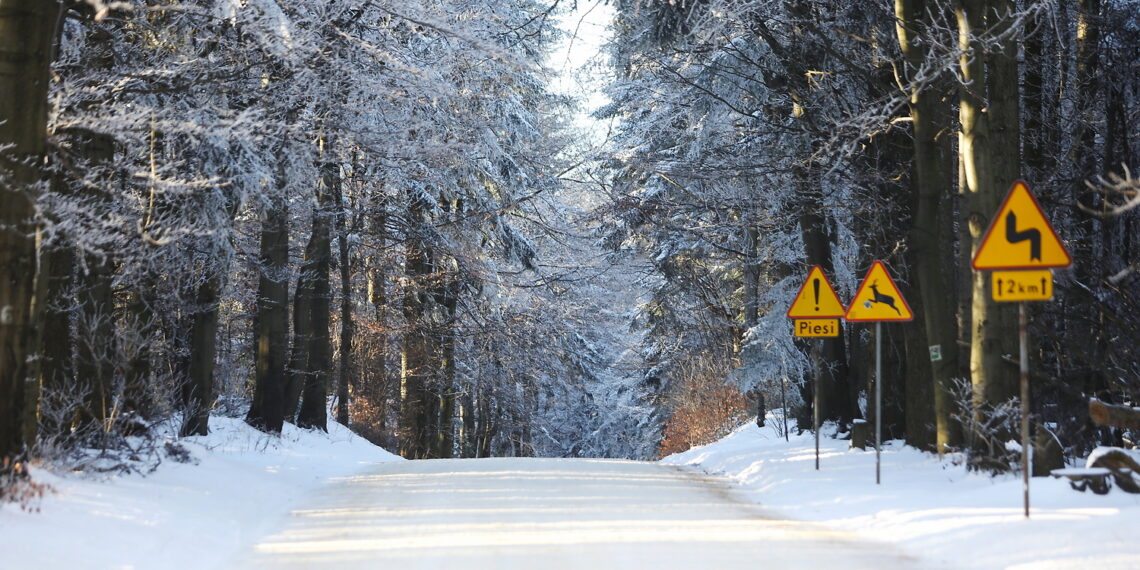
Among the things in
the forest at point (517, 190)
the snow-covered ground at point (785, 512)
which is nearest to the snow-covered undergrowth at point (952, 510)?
the snow-covered ground at point (785, 512)

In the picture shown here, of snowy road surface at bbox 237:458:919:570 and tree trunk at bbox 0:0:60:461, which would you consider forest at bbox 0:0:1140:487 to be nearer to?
tree trunk at bbox 0:0:60:461

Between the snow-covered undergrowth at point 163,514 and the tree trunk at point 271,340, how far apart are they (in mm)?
3947

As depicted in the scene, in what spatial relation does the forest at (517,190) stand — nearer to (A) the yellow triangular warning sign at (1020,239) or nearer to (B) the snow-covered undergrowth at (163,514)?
(B) the snow-covered undergrowth at (163,514)

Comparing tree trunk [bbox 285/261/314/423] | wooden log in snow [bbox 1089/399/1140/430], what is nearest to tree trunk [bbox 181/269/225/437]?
tree trunk [bbox 285/261/314/423]

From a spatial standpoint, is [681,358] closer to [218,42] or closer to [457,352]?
[457,352]

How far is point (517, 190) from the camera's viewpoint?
3039 centimetres

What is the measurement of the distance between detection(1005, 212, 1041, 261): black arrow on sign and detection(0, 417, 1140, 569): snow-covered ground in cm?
208

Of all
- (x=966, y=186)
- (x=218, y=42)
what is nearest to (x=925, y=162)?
(x=966, y=186)

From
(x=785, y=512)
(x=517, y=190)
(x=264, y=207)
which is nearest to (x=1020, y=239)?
(x=785, y=512)

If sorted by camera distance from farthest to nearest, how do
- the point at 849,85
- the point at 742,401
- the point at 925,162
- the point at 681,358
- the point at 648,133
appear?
the point at 742,401
the point at 681,358
the point at 648,133
the point at 849,85
the point at 925,162

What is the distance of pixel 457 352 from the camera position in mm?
35344

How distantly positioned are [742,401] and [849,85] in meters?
18.8

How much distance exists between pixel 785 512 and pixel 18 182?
7.65 metres

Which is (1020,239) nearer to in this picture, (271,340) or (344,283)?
(271,340)
